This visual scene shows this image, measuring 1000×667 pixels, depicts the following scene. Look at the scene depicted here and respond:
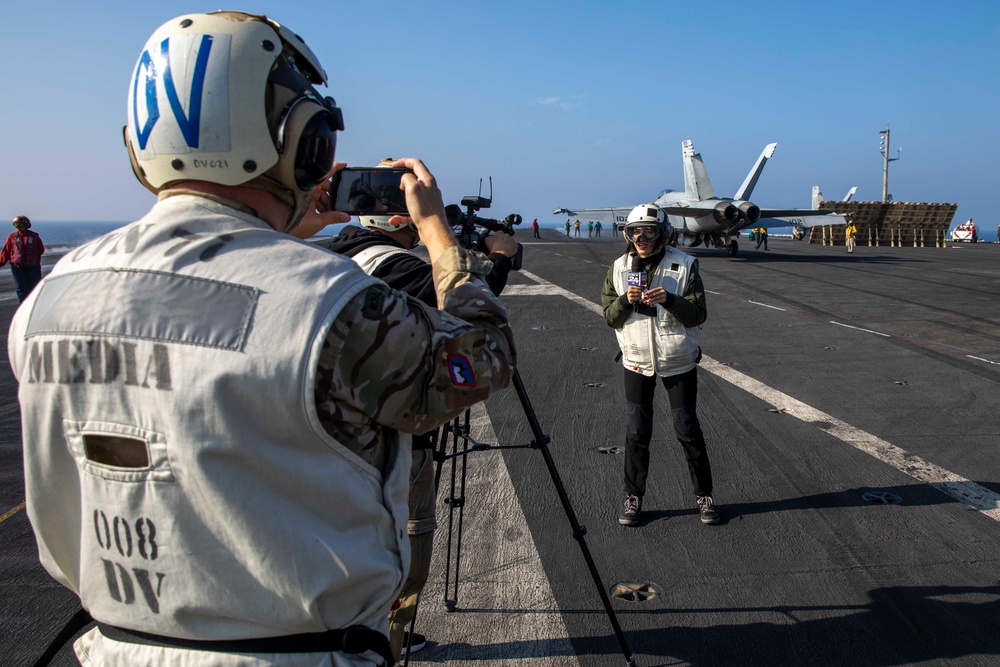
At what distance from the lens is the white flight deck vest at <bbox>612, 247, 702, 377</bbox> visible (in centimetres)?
515

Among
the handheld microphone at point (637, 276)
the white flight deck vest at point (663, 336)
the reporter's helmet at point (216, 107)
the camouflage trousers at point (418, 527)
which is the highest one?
the reporter's helmet at point (216, 107)

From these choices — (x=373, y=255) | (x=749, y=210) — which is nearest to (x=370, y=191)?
(x=373, y=255)

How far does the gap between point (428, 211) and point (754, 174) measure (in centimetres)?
3931

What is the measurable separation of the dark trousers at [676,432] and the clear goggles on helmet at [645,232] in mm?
1068

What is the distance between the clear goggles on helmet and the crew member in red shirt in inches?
538

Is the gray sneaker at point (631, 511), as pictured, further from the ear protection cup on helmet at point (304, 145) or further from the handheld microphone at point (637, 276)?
the ear protection cup on helmet at point (304, 145)

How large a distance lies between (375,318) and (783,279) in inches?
906

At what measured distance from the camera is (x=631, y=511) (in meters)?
4.94

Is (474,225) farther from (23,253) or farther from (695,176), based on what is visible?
(695,176)

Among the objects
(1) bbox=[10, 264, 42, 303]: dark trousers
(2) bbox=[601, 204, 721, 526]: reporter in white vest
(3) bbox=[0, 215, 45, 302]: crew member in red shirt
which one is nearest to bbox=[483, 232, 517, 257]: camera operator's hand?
(2) bbox=[601, 204, 721, 526]: reporter in white vest

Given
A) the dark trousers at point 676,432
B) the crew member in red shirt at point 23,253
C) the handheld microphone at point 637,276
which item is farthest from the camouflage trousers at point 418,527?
the crew member in red shirt at point 23,253

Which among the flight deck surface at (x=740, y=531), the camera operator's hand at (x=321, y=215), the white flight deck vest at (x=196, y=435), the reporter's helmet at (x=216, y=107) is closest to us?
the white flight deck vest at (x=196, y=435)

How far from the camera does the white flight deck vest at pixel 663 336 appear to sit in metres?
5.15

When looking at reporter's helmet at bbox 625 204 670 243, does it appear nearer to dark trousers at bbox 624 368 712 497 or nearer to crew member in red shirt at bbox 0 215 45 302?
dark trousers at bbox 624 368 712 497
